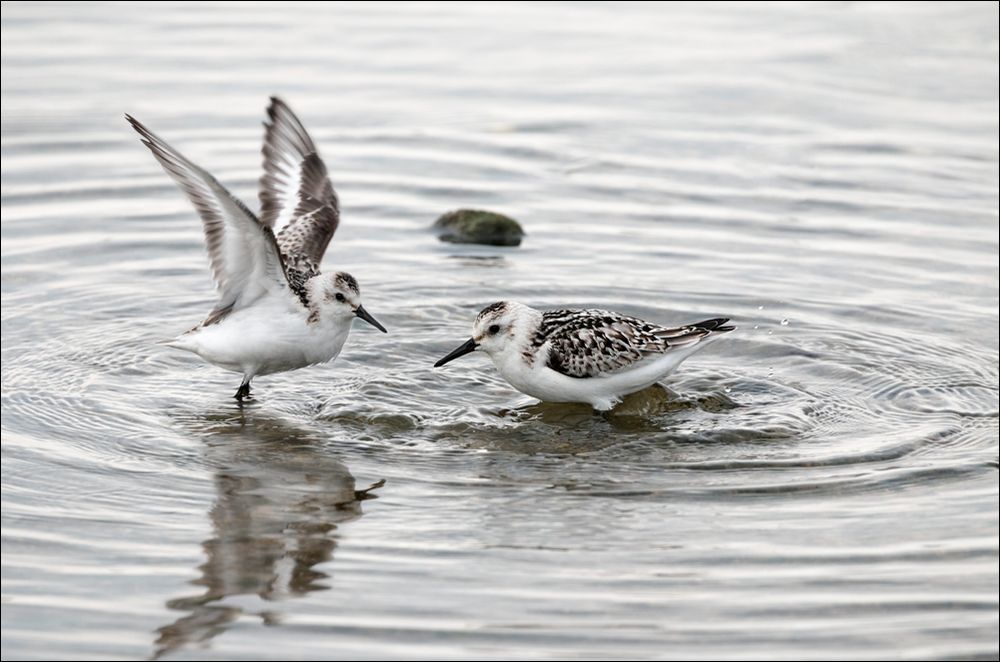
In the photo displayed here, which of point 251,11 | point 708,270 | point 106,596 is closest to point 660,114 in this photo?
point 708,270

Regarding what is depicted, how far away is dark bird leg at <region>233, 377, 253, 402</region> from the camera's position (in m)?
10.6

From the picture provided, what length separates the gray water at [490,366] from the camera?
24.3 ft

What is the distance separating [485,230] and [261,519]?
569 cm

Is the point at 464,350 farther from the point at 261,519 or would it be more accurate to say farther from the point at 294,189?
the point at 294,189

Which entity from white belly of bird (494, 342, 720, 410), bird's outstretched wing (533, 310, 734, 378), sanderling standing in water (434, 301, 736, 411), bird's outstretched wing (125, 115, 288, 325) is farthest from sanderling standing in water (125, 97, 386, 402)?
bird's outstretched wing (533, 310, 734, 378)

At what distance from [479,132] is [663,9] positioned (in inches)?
224

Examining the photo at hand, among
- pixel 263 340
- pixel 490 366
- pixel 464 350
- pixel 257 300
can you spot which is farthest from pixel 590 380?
pixel 257 300

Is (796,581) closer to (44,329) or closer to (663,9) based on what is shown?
(44,329)

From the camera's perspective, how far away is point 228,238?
9.77 meters

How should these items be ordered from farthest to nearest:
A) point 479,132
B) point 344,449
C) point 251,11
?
point 251,11 → point 479,132 → point 344,449

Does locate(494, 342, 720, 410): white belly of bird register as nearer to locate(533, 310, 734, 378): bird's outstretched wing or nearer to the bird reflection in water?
locate(533, 310, 734, 378): bird's outstretched wing

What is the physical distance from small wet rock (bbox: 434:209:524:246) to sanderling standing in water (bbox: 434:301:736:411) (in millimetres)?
3223

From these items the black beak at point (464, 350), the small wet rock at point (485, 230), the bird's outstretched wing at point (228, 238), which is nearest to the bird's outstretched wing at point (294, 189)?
the bird's outstretched wing at point (228, 238)

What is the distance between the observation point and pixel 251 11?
21.1m
